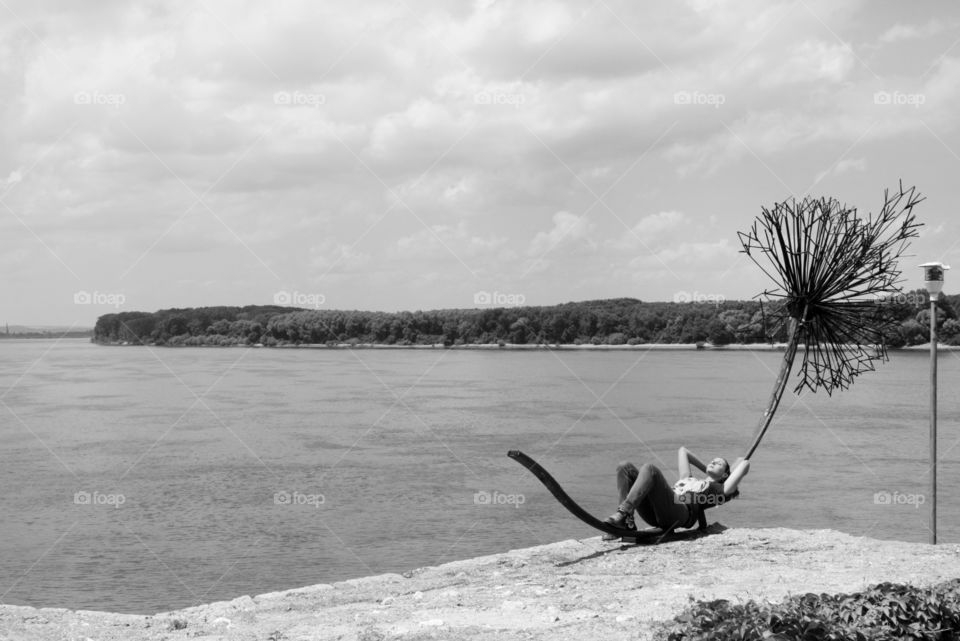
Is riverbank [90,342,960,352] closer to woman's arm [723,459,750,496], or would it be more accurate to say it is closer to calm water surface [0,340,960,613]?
calm water surface [0,340,960,613]

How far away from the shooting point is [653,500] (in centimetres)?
1005

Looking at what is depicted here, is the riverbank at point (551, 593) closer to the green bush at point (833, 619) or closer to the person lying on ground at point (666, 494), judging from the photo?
the person lying on ground at point (666, 494)

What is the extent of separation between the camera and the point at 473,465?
27.5 metres

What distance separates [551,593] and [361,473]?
60.5 ft

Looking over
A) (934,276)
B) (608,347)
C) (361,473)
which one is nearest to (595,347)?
(608,347)

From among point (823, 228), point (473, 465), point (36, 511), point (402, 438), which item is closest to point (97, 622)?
point (823, 228)

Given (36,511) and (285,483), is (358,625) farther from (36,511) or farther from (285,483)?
(285,483)

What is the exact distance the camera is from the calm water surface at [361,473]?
16875mm

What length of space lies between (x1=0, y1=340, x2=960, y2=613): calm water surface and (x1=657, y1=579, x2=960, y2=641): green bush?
390 inches

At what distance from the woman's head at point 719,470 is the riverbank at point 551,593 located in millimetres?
566

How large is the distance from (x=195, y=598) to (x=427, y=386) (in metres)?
45.6

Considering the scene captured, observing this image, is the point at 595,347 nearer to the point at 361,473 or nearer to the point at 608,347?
the point at 608,347

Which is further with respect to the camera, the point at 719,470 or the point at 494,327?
the point at 494,327

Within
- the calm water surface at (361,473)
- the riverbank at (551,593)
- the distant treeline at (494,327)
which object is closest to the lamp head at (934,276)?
the riverbank at (551,593)
